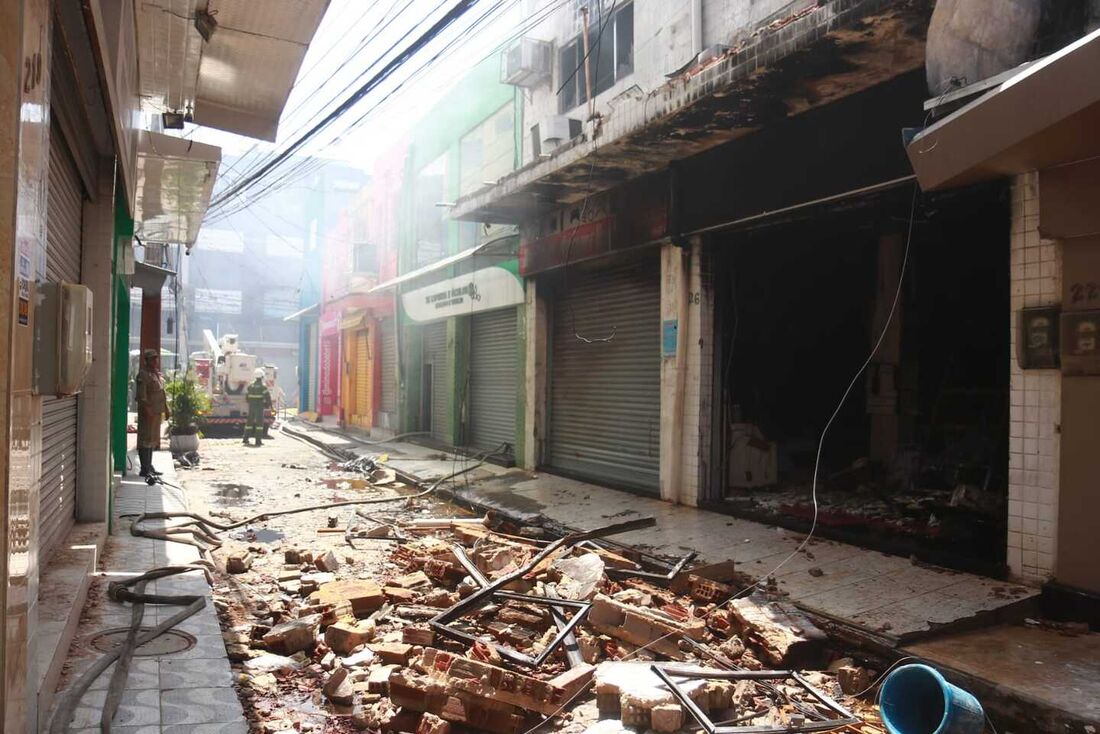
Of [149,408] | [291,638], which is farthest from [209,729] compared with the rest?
[149,408]

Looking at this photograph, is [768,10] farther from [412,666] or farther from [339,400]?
[339,400]

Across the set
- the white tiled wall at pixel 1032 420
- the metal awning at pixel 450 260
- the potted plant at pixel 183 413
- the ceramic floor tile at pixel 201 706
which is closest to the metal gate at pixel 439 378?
the metal awning at pixel 450 260

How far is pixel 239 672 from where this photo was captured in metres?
4.38

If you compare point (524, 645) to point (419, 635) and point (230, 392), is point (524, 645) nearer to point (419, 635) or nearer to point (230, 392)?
point (419, 635)

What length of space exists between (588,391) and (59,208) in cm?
790

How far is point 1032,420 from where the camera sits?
5.41m

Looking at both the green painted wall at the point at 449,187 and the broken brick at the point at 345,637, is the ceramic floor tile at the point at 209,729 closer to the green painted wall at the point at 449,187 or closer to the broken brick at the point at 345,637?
the broken brick at the point at 345,637

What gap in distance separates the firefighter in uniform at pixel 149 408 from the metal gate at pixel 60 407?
187 inches

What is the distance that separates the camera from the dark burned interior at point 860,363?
29.1ft

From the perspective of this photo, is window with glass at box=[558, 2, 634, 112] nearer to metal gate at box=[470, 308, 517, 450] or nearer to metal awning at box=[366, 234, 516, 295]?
metal awning at box=[366, 234, 516, 295]

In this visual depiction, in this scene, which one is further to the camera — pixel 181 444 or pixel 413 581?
pixel 181 444

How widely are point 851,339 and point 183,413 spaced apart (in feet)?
44.3

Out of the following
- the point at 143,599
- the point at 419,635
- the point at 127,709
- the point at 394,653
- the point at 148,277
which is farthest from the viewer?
the point at 148,277

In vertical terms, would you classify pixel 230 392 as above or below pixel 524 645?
above
